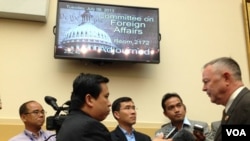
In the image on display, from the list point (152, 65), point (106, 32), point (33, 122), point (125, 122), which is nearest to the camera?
point (125, 122)

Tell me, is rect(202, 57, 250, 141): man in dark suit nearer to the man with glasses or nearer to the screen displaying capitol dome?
the man with glasses

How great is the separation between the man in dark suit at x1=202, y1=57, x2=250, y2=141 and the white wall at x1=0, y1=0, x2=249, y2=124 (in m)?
2.23

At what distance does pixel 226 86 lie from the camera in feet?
6.73

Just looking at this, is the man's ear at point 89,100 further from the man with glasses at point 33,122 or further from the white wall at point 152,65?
the white wall at point 152,65

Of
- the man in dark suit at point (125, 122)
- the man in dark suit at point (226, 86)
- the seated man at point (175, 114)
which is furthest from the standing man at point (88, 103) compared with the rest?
the seated man at point (175, 114)

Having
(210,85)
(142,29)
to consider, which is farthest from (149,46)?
(210,85)

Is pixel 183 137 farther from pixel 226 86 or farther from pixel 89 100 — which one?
pixel 89 100

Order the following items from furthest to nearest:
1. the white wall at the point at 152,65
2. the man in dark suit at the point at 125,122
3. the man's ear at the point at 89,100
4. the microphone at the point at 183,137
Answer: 1. the white wall at the point at 152,65
2. the man in dark suit at the point at 125,122
3. the microphone at the point at 183,137
4. the man's ear at the point at 89,100

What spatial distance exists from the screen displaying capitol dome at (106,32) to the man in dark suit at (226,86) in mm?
2240

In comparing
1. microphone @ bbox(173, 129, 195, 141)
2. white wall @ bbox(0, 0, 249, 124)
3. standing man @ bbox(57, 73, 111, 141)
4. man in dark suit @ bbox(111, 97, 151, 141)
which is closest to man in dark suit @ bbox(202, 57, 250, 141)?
microphone @ bbox(173, 129, 195, 141)

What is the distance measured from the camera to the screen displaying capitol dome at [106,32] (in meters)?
4.26

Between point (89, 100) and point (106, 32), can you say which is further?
point (106, 32)

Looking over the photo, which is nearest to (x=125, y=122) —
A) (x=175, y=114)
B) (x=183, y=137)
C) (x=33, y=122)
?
(x=175, y=114)

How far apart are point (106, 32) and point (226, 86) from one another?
256cm
